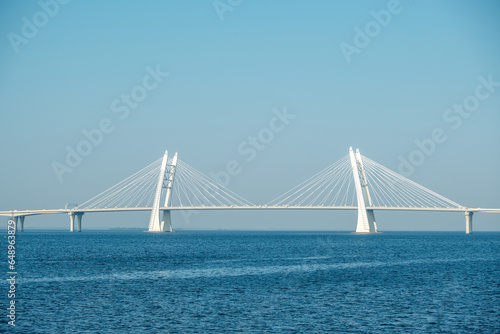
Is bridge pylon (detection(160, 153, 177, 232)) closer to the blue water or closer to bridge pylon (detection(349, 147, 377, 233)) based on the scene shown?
bridge pylon (detection(349, 147, 377, 233))

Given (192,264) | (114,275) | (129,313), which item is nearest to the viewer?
(129,313)

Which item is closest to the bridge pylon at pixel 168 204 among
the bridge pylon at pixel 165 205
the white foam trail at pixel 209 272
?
the bridge pylon at pixel 165 205

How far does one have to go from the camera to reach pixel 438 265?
161 ft

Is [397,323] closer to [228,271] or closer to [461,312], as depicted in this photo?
[461,312]

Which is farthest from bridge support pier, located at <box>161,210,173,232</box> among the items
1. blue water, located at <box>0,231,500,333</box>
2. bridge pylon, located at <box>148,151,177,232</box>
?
blue water, located at <box>0,231,500,333</box>

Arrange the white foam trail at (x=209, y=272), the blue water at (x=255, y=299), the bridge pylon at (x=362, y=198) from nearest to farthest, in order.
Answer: the blue water at (x=255, y=299), the white foam trail at (x=209, y=272), the bridge pylon at (x=362, y=198)

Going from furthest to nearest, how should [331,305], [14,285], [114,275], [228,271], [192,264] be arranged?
[192,264]
[228,271]
[114,275]
[14,285]
[331,305]

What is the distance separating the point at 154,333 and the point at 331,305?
29.1 ft

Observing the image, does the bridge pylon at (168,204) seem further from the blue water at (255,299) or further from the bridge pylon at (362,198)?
the blue water at (255,299)

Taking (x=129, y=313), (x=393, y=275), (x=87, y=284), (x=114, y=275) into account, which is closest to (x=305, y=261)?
(x=393, y=275)

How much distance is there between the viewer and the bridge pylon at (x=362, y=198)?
101750 mm

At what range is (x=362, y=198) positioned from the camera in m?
101

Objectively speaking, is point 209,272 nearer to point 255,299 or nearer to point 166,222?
point 255,299

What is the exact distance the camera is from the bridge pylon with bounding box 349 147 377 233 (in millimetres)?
101750
